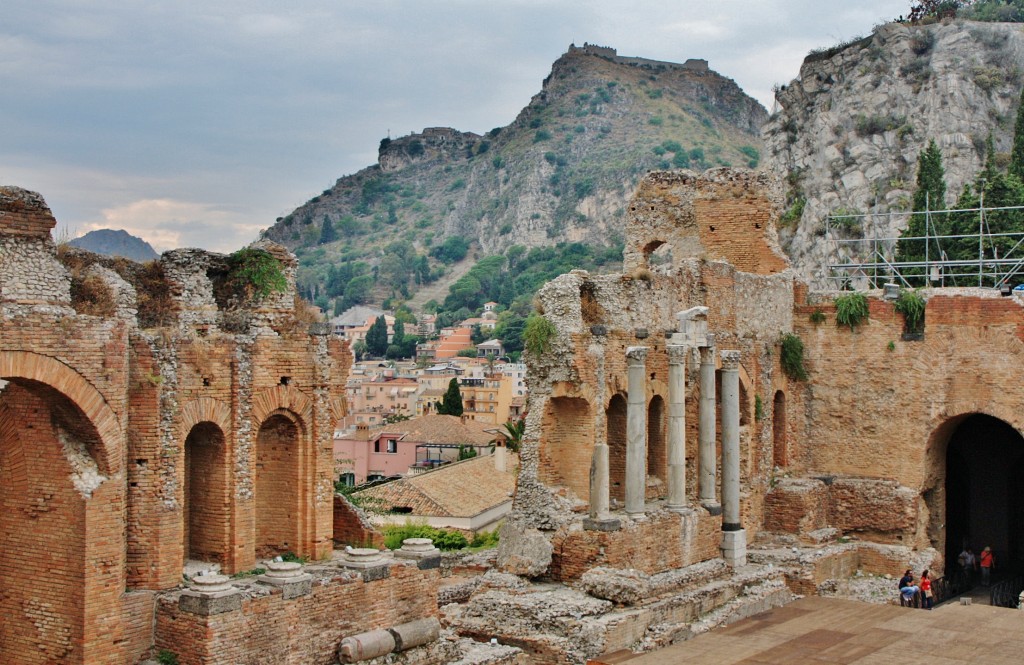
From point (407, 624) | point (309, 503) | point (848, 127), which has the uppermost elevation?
point (848, 127)

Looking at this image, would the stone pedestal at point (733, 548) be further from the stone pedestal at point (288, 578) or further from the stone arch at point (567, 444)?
the stone pedestal at point (288, 578)

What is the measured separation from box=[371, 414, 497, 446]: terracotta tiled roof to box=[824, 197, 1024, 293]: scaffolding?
20.9 metres

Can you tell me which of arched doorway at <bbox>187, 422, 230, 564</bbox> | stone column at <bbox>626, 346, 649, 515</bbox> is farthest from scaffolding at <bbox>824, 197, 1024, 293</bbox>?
arched doorway at <bbox>187, 422, 230, 564</bbox>

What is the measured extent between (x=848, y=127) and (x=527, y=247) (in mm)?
109348

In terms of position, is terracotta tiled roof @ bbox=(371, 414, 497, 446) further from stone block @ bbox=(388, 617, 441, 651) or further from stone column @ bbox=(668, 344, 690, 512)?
stone block @ bbox=(388, 617, 441, 651)

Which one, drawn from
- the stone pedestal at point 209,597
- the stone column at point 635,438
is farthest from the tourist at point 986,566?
the stone pedestal at point 209,597

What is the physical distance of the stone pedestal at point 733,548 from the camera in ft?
84.0

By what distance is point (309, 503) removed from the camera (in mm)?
17391

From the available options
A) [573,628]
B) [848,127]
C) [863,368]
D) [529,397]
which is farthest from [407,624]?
[848,127]

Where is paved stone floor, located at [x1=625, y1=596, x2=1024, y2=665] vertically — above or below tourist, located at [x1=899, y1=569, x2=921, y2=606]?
above

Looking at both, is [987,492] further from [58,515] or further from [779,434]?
[58,515]

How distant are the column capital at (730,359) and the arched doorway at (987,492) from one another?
27.8 ft

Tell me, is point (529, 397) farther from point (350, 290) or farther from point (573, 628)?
point (350, 290)

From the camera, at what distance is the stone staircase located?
19.3m
